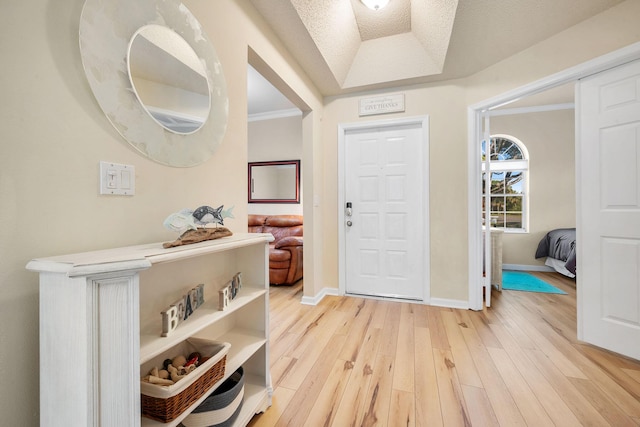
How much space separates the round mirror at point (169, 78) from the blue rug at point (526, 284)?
4.06m

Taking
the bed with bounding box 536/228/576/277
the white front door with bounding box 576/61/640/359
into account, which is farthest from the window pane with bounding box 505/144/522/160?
the white front door with bounding box 576/61/640/359

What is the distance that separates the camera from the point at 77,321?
650 mm

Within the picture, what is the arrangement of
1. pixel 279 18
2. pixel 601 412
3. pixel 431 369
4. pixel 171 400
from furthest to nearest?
pixel 279 18 → pixel 431 369 → pixel 601 412 → pixel 171 400

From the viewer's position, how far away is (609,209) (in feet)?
6.08

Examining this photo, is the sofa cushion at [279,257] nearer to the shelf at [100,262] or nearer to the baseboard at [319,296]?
the baseboard at [319,296]

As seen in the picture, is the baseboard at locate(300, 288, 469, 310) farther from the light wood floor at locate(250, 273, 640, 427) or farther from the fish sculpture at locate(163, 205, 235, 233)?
the fish sculpture at locate(163, 205, 235, 233)

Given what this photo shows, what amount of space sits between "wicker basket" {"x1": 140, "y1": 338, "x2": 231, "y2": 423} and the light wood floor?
47cm

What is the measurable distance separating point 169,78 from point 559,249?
5.15 meters

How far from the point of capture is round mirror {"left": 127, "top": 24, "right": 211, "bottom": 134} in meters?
1.00

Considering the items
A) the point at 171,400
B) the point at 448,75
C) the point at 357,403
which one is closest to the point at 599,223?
the point at 448,75

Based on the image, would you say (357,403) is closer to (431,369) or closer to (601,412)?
(431,369)

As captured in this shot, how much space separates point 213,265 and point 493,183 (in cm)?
517

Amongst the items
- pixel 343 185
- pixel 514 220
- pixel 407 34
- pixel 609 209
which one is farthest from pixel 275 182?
pixel 514 220

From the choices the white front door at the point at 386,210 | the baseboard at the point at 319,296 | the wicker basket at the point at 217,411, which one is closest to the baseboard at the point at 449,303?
the white front door at the point at 386,210
